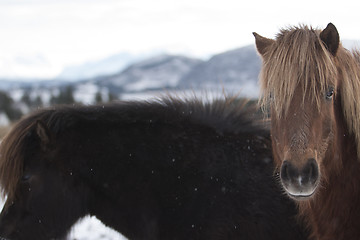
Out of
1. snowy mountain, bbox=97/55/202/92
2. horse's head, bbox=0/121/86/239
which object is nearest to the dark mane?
horse's head, bbox=0/121/86/239

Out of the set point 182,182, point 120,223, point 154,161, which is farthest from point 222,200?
point 120,223

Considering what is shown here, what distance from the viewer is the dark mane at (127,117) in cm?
312

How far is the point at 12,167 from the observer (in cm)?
310

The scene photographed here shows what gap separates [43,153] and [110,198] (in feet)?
2.39

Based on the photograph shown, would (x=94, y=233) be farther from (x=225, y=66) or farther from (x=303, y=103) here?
(x=225, y=66)

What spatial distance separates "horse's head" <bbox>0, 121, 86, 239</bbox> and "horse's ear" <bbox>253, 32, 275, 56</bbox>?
Answer: 1.95 m

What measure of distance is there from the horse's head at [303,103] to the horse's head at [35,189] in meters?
1.93

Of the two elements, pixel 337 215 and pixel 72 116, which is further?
pixel 72 116

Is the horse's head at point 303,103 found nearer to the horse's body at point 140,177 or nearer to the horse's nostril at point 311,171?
the horse's nostril at point 311,171

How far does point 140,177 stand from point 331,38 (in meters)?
2.00

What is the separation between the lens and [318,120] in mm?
2086

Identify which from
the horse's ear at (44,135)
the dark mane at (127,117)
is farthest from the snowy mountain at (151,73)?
the horse's ear at (44,135)

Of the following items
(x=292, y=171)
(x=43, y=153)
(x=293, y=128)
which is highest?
(x=293, y=128)

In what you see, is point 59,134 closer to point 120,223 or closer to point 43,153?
point 43,153
